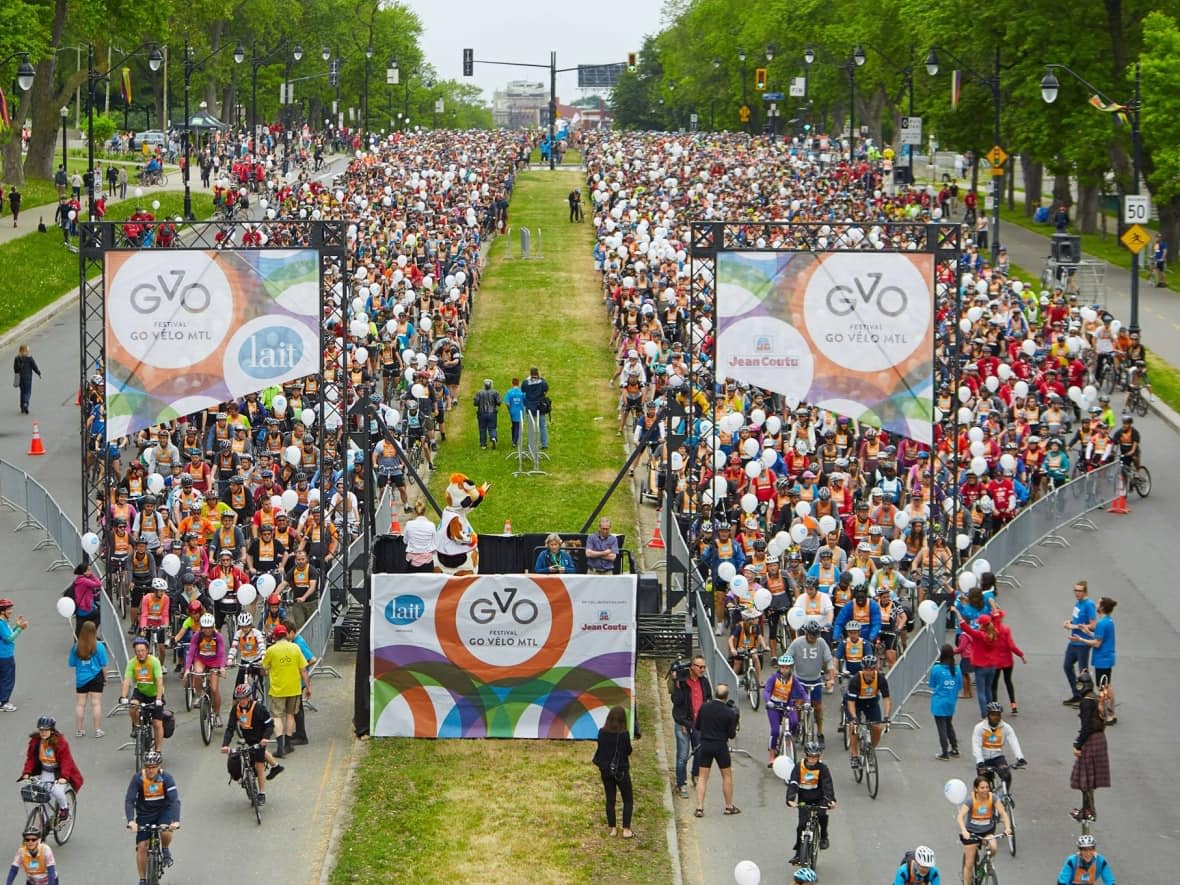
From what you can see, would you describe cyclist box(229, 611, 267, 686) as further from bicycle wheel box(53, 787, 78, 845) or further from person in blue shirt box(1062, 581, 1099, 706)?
person in blue shirt box(1062, 581, 1099, 706)

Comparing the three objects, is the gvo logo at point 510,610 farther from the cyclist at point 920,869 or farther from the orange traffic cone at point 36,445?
the orange traffic cone at point 36,445

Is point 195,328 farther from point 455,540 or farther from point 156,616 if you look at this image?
point 455,540

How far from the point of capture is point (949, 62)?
76938 millimetres

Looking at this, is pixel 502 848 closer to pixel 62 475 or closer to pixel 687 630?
pixel 687 630

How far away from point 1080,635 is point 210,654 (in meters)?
9.73

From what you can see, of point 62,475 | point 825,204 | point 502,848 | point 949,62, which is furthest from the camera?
point 949,62

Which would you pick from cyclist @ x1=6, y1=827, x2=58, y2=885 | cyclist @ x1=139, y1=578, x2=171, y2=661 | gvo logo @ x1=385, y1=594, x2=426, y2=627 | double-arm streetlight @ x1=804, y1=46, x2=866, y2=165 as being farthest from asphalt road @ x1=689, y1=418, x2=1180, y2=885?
double-arm streetlight @ x1=804, y1=46, x2=866, y2=165

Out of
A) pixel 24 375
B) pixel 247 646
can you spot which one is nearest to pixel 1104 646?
pixel 247 646

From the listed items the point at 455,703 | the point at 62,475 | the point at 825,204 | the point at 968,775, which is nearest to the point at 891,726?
the point at 968,775

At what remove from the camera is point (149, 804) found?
1744 centimetres

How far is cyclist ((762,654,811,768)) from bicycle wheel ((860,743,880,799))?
91 centimetres

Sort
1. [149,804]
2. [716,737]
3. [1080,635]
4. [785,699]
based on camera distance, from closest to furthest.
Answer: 1. [149,804]
2. [716,737]
3. [785,699]
4. [1080,635]

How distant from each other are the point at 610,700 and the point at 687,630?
3.81 m

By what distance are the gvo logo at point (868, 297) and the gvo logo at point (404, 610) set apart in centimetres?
686
